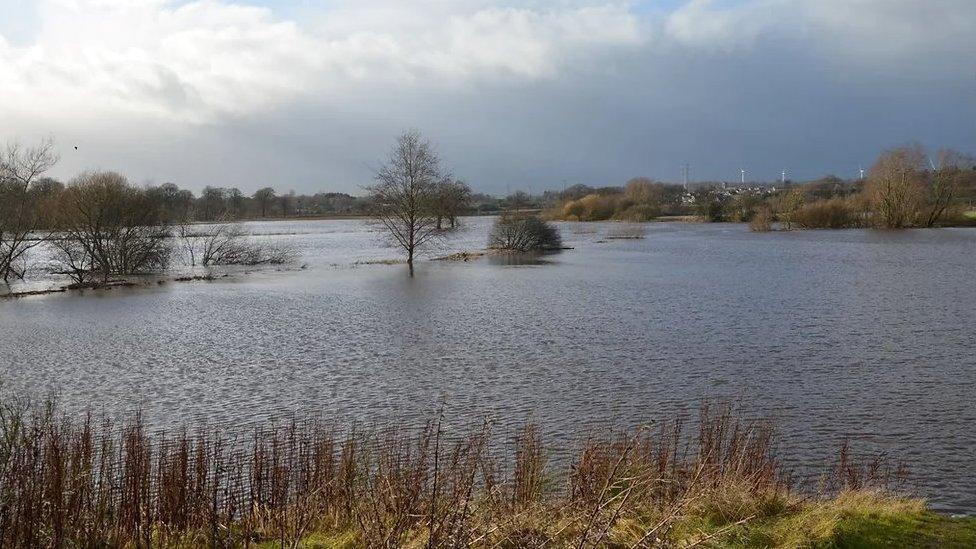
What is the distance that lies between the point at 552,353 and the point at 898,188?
74115mm

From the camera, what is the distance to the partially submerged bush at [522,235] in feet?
195

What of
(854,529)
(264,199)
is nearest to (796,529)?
(854,529)

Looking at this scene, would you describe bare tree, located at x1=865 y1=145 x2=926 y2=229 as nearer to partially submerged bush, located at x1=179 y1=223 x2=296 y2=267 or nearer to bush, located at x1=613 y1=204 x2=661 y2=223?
bush, located at x1=613 y1=204 x2=661 y2=223

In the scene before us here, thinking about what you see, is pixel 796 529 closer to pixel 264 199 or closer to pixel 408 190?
pixel 408 190

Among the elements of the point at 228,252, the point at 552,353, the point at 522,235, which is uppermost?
the point at 522,235

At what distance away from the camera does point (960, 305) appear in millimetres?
25484

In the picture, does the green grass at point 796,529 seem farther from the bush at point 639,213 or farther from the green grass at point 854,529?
the bush at point 639,213

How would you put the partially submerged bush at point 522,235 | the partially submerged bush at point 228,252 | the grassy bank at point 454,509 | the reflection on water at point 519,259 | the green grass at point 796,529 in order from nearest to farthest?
the grassy bank at point 454,509, the green grass at point 796,529, the reflection on water at point 519,259, the partially submerged bush at point 228,252, the partially submerged bush at point 522,235

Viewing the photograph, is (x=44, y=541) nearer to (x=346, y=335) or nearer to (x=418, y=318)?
(x=346, y=335)

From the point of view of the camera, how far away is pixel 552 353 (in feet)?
61.9

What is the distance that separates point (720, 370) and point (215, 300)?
21.6m

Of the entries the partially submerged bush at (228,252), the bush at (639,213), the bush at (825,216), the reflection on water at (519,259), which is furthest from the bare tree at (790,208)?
the partially submerged bush at (228,252)

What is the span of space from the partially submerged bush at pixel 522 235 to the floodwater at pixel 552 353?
849 inches

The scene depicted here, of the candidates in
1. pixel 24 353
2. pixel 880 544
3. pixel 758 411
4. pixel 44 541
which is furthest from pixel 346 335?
pixel 880 544
